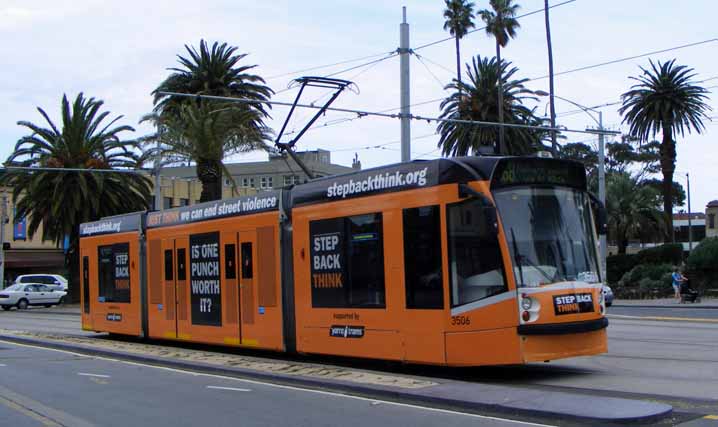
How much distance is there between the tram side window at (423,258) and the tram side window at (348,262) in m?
0.63

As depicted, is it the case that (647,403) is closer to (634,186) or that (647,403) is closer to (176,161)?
(176,161)

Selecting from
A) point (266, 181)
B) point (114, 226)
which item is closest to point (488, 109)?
point (114, 226)

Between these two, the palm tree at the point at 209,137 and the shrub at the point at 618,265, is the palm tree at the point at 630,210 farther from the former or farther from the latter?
the palm tree at the point at 209,137

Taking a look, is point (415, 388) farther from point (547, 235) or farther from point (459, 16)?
point (459, 16)

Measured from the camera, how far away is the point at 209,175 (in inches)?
1428

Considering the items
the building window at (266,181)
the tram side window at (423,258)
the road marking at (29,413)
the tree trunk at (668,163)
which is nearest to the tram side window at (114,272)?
the road marking at (29,413)

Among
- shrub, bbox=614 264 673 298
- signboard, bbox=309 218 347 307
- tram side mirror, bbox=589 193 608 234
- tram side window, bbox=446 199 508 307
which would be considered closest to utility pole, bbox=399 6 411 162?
signboard, bbox=309 218 347 307

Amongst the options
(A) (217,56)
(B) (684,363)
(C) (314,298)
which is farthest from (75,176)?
(B) (684,363)

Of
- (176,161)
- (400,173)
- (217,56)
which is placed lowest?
(400,173)

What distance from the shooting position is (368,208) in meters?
Answer: 13.1

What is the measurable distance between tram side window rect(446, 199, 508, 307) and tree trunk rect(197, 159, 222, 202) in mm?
25638

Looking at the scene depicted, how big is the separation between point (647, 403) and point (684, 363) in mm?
4681

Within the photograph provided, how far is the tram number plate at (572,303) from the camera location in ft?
36.7

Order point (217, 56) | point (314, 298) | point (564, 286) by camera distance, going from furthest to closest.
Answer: point (217, 56), point (314, 298), point (564, 286)
